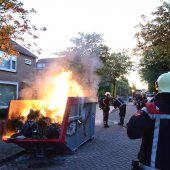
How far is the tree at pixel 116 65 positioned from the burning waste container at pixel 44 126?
50.9 meters

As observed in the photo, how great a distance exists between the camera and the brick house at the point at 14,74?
2695 centimetres

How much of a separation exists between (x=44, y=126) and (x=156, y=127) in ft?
22.1

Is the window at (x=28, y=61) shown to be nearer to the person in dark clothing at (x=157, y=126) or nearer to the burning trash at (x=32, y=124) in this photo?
the burning trash at (x=32, y=124)

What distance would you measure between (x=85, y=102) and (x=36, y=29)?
415 centimetres

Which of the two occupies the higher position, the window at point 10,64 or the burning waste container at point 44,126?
the window at point 10,64

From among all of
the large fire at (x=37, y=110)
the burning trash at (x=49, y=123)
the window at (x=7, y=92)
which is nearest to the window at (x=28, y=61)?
the window at (x=7, y=92)

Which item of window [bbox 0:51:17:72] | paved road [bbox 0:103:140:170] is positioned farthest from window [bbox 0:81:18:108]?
paved road [bbox 0:103:140:170]

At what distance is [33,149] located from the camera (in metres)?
9.34

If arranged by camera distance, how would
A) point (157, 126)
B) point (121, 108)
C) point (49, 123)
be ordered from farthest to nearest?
1. point (121, 108)
2. point (49, 123)
3. point (157, 126)

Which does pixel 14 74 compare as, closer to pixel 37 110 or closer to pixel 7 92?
pixel 7 92

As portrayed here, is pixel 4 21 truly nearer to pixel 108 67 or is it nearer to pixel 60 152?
pixel 60 152

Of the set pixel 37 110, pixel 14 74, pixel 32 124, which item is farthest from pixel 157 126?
pixel 14 74

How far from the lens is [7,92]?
27.7 m

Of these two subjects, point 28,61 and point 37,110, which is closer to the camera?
point 37,110
